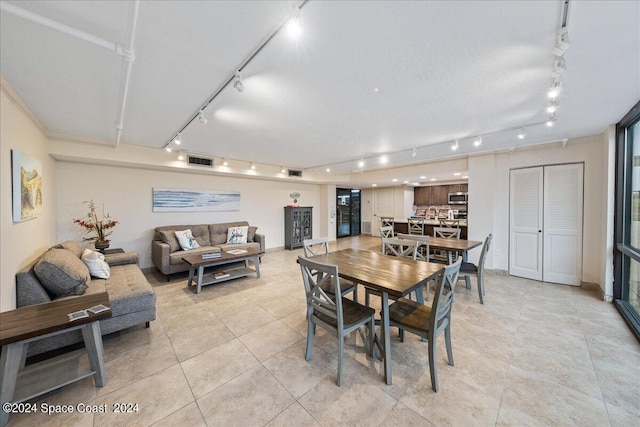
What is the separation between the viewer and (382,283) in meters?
1.88

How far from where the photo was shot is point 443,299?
6.00ft

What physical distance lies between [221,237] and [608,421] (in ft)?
19.2

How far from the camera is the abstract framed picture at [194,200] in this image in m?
4.93

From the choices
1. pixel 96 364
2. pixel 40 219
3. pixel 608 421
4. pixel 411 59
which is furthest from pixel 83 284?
pixel 608 421

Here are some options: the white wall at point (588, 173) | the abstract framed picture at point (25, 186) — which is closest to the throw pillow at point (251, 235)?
the abstract framed picture at point (25, 186)

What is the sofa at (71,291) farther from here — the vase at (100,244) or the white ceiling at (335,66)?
the white ceiling at (335,66)

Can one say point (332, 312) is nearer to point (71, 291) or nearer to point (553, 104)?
point (71, 291)

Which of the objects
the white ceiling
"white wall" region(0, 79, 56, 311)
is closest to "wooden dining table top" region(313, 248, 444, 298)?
the white ceiling

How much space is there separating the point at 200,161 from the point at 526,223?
659 centimetres

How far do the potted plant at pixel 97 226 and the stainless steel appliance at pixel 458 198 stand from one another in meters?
9.15

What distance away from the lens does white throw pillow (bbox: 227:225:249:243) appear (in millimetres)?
5371

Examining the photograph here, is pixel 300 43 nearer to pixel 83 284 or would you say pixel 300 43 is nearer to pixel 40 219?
pixel 83 284

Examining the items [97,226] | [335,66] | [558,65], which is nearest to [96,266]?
[97,226]

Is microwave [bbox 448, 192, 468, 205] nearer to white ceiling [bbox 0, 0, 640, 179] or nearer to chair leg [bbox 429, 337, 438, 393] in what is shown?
white ceiling [bbox 0, 0, 640, 179]
